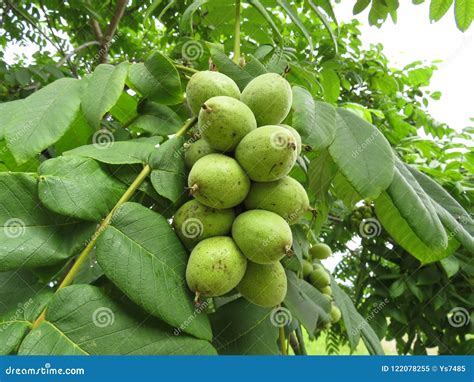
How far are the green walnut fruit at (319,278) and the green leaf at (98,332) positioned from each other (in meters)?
1.11

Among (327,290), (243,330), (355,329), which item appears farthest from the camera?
(327,290)

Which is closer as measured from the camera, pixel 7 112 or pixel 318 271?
pixel 7 112

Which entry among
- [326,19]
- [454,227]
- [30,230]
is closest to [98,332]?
[30,230]

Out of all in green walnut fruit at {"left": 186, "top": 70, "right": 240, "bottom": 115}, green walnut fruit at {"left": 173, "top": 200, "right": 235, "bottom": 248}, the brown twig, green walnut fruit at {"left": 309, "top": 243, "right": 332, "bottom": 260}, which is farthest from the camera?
the brown twig

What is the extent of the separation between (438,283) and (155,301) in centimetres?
227

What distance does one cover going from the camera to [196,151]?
42.3 inches

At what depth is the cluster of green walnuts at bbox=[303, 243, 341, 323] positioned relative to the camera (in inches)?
75.9

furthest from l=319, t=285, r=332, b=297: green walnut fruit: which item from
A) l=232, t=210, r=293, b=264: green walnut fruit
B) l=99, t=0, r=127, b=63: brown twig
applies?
l=99, t=0, r=127, b=63: brown twig

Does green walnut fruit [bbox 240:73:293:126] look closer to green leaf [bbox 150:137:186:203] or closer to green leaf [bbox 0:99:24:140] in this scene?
green leaf [bbox 150:137:186:203]

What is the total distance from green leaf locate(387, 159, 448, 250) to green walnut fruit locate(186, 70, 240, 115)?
1.55 feet

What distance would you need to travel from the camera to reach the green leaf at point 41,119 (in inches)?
40.5

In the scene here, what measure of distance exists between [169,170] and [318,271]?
44.4 inches

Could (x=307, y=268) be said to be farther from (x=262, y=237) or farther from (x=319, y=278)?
(x=262, y=237)

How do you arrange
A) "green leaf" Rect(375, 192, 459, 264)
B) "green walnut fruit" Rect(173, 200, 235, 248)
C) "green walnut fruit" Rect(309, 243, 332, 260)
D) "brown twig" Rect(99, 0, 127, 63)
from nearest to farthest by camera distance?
"green walnut fruit" Rect(173, 200, 235, 248)
"green leaf" Rect(375, 192, 459, 264)
"green walnut fruit" Rect(309, 243, 332, 260)
"brown twig" Rect(99, 0, 127, 63)
